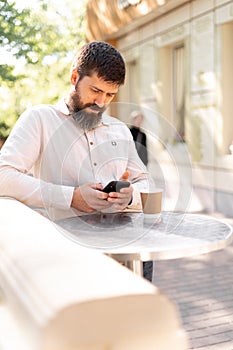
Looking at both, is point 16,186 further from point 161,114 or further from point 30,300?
point 161,114

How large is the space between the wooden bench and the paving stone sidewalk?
129 cm

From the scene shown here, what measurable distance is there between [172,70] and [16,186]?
807cm

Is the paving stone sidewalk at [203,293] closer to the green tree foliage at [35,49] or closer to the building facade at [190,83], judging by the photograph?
the building facade at [190,83]

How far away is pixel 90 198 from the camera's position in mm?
1954

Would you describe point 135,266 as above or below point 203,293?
above

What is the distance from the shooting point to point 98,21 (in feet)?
40.5

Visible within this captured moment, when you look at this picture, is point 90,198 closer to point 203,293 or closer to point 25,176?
point 25,176

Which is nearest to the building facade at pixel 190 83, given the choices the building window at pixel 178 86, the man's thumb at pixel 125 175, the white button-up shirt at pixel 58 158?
the building window at pixel 178 86

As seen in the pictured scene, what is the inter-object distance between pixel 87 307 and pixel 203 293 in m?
3.14

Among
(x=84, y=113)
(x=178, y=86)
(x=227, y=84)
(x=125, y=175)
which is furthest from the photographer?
(x=178, y=86)

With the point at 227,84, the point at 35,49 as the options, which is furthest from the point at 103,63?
the point at 35,49

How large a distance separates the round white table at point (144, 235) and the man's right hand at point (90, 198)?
55mm

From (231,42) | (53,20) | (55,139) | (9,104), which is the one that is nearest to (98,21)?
(53,20)

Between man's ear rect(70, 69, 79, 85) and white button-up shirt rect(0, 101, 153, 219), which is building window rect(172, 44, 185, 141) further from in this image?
man's ear rect(70, 69, 79, 85)
